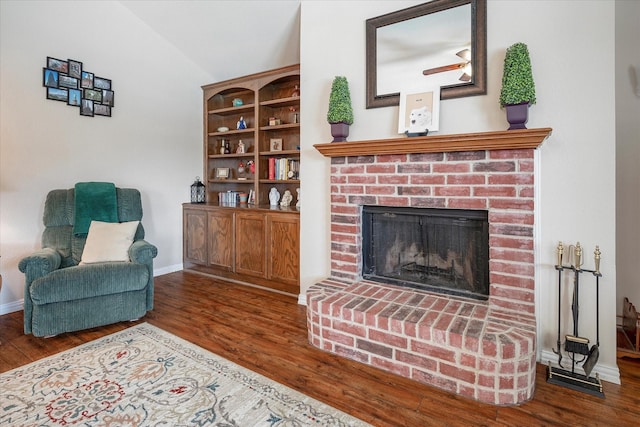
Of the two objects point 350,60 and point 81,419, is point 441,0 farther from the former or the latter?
point 81,419

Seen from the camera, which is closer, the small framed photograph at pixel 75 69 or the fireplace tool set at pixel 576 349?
the fireplace tool set at pixel 576 349

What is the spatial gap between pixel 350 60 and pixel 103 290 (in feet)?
8.51

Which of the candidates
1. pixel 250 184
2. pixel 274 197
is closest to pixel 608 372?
pixel 274 197

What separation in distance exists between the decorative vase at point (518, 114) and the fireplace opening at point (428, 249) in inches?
22.7

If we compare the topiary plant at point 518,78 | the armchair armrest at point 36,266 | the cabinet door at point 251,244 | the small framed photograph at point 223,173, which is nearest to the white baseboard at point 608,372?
the topiary plant at point 518,78

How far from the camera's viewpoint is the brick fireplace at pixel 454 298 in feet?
5.59

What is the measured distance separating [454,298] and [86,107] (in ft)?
12.3

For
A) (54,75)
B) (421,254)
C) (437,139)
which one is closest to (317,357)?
(421,254)

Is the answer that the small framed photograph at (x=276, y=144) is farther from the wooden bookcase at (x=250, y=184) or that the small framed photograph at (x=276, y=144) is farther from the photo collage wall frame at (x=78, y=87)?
the photo collage wall frame at (x=78, y=87)

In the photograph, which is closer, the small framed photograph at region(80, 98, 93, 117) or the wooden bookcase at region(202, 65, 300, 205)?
the small framed photograph at region(80, 98, 93, 117)

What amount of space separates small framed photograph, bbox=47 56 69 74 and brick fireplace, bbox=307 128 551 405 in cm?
272

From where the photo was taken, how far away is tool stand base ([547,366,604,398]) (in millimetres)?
1753

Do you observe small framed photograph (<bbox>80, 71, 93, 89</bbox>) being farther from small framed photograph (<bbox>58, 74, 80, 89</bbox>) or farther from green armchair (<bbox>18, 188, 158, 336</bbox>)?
green armchair (<bbox>18, 188, 158, 336</bbox>)

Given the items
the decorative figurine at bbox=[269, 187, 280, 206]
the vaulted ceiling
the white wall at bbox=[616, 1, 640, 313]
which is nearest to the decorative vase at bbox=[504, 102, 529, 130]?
the white wall at bbox=[616, 1, 640, 313]
